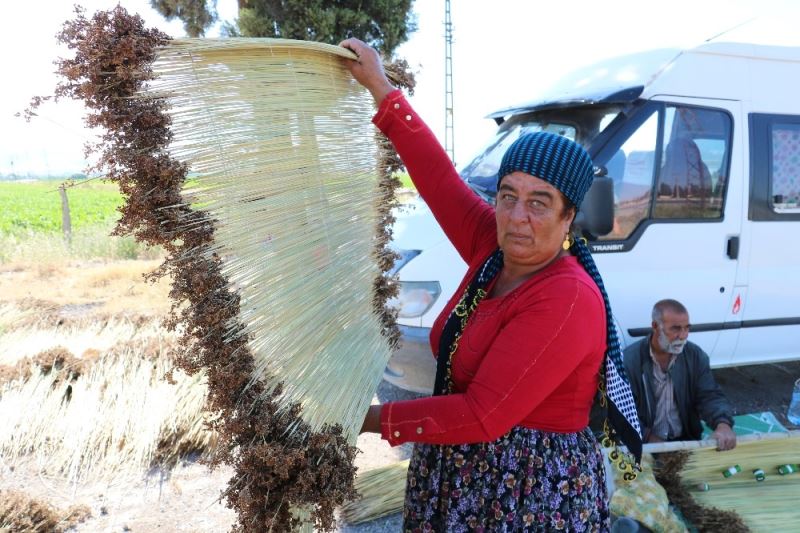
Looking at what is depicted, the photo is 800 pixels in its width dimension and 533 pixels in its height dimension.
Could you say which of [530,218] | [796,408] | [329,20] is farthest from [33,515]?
[329,20]

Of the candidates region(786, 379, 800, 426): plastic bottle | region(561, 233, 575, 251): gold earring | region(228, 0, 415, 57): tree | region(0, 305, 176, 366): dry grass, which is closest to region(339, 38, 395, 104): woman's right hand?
region(561, 233, 575, 251): gold earring

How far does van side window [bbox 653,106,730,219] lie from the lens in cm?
377

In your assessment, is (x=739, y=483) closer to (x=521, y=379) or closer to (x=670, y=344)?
(x=670, y=344)

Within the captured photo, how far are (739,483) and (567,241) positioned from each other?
2.61m

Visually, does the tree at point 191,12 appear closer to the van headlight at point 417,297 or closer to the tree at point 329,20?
the tree at point 329,20

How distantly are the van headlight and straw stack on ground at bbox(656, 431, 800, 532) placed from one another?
1582 millimetres

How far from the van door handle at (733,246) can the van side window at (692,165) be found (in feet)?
0.64

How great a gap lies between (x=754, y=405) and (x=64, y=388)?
5.43 meters

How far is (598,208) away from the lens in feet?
10.6

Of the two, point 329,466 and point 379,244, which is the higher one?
point 379,244

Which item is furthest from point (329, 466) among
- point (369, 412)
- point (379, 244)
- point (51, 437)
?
point (51, 437)

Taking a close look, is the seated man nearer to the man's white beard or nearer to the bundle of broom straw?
the man's white beard

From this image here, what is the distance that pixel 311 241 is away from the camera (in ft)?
4.82

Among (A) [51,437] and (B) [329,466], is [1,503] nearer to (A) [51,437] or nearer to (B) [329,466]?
(A) [51,437]
